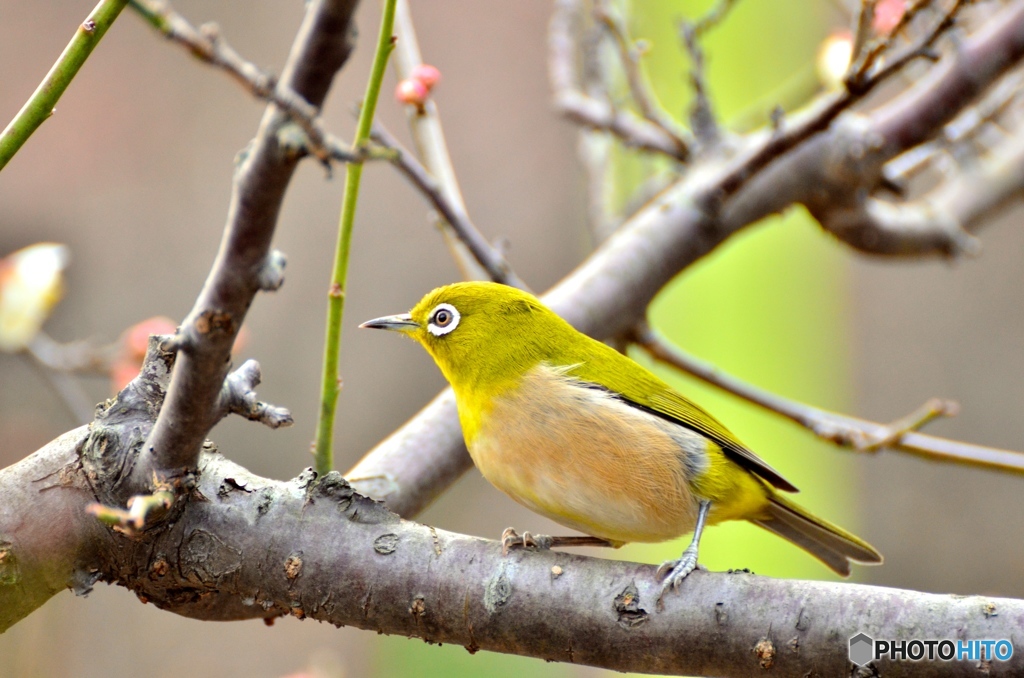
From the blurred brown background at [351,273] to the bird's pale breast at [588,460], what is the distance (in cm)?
248

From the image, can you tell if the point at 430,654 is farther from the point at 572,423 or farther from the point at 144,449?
the point at 144,449

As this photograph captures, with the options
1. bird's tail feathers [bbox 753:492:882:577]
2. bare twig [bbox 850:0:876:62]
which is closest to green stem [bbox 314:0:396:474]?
bare twig [bbox 850:0:876:62]

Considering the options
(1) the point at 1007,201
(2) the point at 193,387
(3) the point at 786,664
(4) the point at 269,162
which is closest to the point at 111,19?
(4) the point at 269,162

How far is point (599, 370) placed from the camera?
80.6 inches

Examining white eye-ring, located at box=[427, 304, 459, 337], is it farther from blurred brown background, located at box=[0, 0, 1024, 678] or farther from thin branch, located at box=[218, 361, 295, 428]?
blurred brown background, located at box=[0, 0, 1024, 678]

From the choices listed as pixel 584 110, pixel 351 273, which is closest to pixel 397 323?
pixel 584 110

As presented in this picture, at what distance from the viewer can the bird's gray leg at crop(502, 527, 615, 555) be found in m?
1.53

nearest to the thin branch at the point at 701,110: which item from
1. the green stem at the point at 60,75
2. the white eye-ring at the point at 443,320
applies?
the white eye-ring at the point at 443,320

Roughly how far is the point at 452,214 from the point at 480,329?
1.18ft

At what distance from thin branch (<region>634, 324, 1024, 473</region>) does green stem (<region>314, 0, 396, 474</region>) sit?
136 cm

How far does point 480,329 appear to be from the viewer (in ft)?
6.81

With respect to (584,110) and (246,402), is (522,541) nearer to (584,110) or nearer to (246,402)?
(246,402)

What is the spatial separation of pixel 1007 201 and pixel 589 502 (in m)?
2.73

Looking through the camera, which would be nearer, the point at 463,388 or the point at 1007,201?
the point at 463,388
